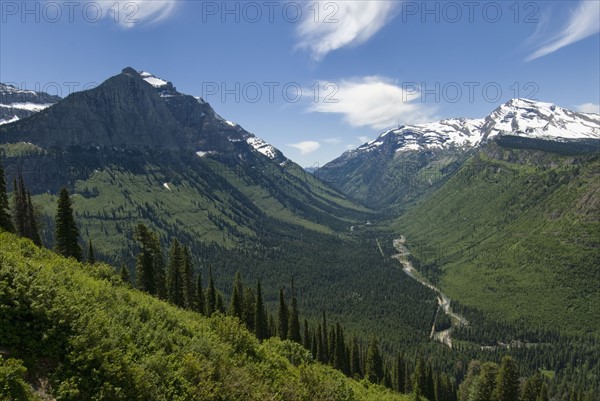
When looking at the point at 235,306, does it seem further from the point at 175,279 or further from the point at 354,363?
the point at 354,363

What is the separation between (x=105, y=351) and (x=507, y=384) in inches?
4080

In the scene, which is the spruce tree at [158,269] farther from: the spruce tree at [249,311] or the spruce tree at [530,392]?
the spruce tree at [530,392]

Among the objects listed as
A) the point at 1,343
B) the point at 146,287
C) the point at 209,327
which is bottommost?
the point at 146,287

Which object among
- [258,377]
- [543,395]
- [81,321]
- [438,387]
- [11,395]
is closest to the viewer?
[11,395]

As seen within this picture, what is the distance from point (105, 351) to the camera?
2009cm

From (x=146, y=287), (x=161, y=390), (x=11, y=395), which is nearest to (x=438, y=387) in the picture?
(x=146, y=287)

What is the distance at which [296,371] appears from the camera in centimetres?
Result: 3625

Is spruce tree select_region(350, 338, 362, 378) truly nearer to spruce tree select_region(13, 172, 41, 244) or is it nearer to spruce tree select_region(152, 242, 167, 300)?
spruce tree select_region(152, 242, 167, 300)

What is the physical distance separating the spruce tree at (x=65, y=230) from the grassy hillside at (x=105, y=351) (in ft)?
142

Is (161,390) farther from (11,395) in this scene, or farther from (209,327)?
(209,327)

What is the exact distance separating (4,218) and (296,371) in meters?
60.0

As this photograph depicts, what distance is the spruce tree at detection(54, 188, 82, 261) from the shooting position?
227 ft

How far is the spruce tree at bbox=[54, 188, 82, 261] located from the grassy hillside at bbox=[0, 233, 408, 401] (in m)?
43.2

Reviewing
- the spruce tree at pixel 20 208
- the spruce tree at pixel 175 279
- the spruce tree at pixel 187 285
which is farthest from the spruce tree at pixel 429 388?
the spruce tree at pixel 20 208
